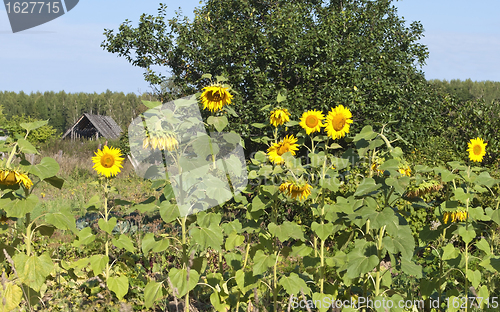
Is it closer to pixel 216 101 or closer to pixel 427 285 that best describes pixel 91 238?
pixel 216 101

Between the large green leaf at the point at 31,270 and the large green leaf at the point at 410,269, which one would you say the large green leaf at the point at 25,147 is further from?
the large green leaf at the point at 410,269

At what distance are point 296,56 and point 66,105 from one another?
66.1 meters

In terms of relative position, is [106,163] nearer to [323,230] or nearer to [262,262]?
[262,262]

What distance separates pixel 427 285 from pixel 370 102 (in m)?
4.85

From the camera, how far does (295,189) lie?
2.21 m

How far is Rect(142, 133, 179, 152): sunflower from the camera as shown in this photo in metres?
2.07

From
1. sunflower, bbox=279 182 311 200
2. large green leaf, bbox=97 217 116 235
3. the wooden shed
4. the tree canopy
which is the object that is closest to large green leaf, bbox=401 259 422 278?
sunflower, bbox=279 182 311 200

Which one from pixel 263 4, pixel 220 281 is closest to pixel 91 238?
pixel 220 281

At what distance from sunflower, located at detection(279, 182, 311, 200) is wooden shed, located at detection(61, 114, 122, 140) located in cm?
2941

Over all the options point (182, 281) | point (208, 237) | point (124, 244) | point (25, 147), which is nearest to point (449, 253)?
point (208, 237)

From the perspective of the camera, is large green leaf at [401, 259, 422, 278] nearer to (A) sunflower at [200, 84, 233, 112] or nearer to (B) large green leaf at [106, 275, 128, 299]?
(A) sunflower at [200, 84, 233, 112]

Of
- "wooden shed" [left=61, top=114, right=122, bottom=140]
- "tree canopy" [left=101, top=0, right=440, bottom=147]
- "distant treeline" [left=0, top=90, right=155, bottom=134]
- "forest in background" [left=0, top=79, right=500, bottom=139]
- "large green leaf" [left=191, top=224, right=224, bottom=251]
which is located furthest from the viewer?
"distant treeline" [left=0, top=90, right=155, bottom=134]

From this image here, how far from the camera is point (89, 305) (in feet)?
9.88

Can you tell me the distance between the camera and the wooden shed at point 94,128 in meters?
30.4
